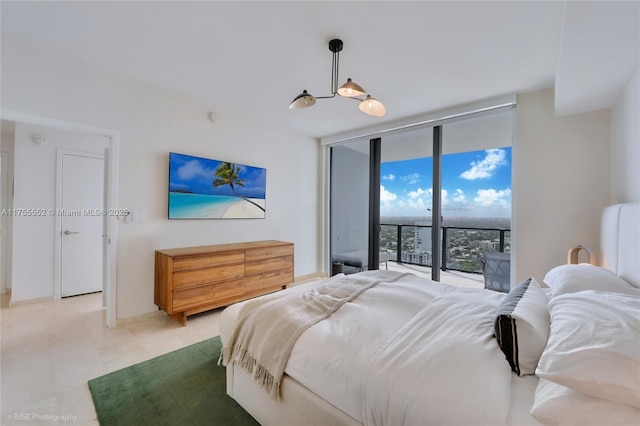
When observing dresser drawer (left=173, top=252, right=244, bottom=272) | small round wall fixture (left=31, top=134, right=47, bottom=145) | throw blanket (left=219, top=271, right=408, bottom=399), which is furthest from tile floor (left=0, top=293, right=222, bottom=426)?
small round wall fixture (left=31, top=134, right=47, bottom=145)

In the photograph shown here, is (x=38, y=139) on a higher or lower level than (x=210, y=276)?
higher

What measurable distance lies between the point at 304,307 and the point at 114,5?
7.86 ft

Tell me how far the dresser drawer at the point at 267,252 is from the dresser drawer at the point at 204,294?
0.30 m

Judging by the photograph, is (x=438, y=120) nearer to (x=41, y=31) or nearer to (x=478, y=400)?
(x=478, y=400)

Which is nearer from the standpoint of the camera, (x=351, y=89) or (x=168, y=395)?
(x=168, y=395)

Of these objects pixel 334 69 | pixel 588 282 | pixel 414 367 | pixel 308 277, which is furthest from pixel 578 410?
pixel 308 277

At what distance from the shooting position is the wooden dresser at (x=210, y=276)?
2.77 meters

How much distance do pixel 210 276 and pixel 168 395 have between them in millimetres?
1330

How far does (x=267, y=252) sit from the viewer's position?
3592 mm

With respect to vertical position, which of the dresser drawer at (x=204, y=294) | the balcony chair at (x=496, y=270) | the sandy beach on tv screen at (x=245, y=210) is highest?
the sandy beach on tv screen at (x=245, y=210)

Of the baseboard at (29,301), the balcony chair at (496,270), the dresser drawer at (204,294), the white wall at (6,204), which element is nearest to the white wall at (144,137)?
the baseboard at (29,301)

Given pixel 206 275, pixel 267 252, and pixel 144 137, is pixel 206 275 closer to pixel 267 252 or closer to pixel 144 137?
pixel 267 252

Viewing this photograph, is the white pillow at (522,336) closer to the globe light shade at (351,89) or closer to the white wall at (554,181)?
the globe light shade at (351,89)

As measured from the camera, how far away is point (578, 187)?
2736mm
